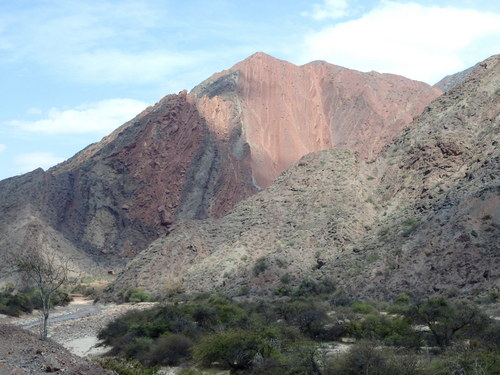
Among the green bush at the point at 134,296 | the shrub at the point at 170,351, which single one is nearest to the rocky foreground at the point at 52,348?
the shrub at the point at 170,351

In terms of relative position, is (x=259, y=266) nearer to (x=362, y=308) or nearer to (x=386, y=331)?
(x=362, y=308)

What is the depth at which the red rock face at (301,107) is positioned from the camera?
377ft

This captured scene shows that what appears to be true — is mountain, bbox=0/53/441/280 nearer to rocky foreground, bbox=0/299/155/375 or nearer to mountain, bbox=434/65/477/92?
mountain, bbox=434/65/477/92

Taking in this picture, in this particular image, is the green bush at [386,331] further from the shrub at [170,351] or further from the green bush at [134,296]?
the green bush at [134,296]

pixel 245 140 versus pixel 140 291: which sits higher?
pixel 245 140

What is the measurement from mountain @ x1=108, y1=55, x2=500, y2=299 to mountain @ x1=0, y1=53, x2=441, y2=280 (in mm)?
26038

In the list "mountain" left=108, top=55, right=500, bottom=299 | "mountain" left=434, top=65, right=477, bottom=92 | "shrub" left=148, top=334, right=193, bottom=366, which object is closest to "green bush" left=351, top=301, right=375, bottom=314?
"mountain" left=108, top=55, right=500, bottom=299

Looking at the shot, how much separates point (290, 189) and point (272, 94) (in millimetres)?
48409

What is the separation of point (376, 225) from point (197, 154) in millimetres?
53783

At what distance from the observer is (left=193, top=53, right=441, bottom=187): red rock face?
377ft

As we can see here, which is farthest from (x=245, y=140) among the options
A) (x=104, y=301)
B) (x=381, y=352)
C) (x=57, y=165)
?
(x=381, y=352)

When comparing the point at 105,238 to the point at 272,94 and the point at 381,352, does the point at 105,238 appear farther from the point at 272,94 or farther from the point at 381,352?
the point at 381,352

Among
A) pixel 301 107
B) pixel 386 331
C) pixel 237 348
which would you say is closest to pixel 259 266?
pixel 386 331

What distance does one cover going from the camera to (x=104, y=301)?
240 feet
